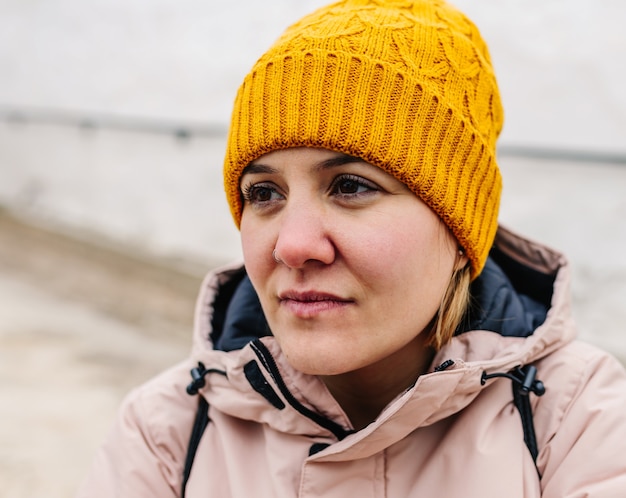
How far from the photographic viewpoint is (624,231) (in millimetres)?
3281

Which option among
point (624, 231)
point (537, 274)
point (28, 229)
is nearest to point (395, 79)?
point (537, 274)

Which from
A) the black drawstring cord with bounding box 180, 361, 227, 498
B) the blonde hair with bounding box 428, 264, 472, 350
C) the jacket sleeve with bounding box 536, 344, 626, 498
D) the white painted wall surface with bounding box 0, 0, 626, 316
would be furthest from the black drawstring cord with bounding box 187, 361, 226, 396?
the white painted wall surface with bounding box 0, 0, 626, 316

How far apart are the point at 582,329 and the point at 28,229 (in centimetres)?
515

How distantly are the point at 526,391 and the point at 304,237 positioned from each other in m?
0.58

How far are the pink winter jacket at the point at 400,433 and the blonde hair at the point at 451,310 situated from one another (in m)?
0.03

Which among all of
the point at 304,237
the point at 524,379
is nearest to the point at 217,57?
the point at 304,237

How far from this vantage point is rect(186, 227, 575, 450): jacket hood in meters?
1.42

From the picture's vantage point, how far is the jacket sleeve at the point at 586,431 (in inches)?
52.8

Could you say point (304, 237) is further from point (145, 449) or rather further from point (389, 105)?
point (145, 449)

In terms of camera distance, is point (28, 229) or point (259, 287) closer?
point (259, 287)

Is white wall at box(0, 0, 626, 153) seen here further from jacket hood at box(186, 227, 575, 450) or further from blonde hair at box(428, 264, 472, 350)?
blonde hair at box(428, 264, 472, 350)

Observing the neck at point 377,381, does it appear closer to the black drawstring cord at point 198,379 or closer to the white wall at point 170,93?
the black drawstring cord at point 198,379

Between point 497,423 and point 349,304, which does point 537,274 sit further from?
point 349,304

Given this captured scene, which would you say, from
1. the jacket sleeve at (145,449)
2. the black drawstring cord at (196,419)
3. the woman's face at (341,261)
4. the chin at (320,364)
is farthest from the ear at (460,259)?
the jacket sleeve at (145,449)
